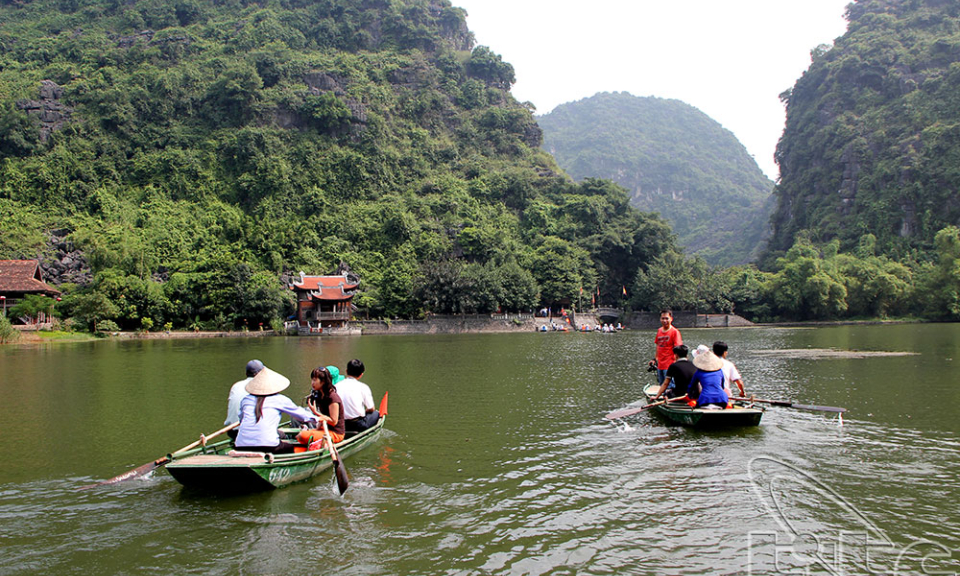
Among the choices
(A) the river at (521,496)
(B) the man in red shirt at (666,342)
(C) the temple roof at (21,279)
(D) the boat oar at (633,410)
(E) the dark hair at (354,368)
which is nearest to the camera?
(A) the river at (521,496)

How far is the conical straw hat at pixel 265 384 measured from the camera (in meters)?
8.29

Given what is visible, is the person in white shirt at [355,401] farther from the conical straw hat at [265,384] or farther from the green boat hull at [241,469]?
the conical straw hat at [265,384]

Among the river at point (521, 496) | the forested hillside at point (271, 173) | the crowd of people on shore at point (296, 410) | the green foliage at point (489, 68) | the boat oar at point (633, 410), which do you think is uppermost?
the green foliage at point (489, 68)

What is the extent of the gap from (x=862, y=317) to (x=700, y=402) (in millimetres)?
64952

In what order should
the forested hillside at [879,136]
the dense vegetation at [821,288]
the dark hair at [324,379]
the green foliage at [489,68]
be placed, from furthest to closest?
the green foliage at [489,68]
the forested hillside at [879,136]
the dense vegetation at [821,288]
the dark hair at [324,379]

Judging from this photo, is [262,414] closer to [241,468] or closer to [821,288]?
[241,468]

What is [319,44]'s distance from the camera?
99.9 m

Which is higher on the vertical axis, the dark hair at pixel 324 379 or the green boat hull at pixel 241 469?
the dark hair at pixel 324 379

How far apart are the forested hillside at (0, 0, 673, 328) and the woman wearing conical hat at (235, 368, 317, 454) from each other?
47518mm

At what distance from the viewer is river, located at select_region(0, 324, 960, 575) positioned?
625cm

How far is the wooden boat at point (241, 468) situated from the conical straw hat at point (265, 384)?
0.83 meters

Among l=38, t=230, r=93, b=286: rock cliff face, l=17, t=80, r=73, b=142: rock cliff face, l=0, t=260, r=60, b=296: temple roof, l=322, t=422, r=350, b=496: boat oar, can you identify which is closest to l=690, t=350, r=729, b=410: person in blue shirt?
l=322, t=422, r=350, b=496: boat oar

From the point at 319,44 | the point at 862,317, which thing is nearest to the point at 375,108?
the point at 319,44

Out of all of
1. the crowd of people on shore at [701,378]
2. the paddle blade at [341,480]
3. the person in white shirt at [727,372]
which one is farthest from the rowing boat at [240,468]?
the person in white shirt at [727,372]
